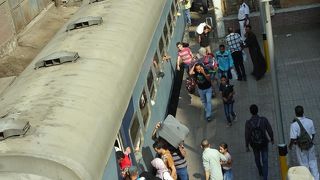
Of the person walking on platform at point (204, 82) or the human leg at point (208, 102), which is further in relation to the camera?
the human leg at point (208, 102)

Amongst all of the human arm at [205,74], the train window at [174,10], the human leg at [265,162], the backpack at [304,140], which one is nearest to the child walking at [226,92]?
the human arm at [205,74]

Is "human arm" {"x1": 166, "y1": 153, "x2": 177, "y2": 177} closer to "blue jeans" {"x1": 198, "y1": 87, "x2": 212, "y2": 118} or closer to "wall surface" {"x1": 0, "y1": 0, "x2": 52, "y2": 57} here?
"blue jeans" {"x1": 198, "y1": 87, "x2": 212, "y2": 118}

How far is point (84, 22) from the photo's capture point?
9.30m

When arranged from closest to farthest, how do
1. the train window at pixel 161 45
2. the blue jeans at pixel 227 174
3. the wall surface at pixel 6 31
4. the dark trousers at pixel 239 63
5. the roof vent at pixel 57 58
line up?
the roof vent at pixel 57 58 < the blue jeans at pixel 227 174 < the train window at pixel 161 45 < the dark trousers at pixel 239 63 < the wall surface at pixel 6 31

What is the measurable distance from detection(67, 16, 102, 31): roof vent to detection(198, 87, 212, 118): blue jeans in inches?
156

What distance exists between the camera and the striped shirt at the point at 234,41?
14.0 metres

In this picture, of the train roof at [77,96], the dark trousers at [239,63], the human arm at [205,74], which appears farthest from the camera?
the dark trousers at [239,63]

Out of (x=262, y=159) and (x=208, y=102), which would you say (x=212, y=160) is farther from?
(x=208, y=102)

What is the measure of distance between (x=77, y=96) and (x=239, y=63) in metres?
8.24

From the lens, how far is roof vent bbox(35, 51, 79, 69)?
7.73 m

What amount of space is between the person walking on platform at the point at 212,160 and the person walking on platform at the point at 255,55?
5.75 metres

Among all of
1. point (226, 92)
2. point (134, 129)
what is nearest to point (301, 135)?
point (134, 129)

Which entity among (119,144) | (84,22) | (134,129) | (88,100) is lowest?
(134,129)

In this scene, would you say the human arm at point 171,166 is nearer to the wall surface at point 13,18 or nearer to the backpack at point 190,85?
the backpack at point 190,85
